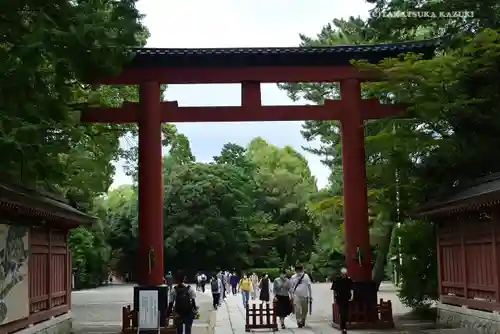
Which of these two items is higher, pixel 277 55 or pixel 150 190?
pixel 277 55

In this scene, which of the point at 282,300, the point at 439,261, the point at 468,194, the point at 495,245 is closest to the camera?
the point at 495,245

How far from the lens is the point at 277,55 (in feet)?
69.9

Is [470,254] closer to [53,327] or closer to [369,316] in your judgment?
[369,316]

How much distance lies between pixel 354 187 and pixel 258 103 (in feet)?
12.8

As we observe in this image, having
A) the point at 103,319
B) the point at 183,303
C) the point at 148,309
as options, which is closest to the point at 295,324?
the point at 148,309

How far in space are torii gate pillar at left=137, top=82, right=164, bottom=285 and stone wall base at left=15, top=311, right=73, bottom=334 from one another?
2.37 meters

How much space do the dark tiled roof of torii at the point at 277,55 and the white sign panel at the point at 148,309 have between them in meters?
7.35

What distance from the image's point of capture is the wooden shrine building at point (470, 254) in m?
15.6

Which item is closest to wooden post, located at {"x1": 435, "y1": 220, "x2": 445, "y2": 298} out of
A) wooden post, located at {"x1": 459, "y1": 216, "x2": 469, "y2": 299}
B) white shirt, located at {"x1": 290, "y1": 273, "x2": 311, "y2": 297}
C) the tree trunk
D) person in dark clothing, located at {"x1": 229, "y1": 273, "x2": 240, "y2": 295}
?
wooden post, located at {"x1": 459, "y1": 216, "x2": 469, "y2": 299}

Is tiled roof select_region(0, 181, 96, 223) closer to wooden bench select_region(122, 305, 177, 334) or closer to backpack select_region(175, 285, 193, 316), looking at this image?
wooden bench select_region(122, 305, 177, 334)

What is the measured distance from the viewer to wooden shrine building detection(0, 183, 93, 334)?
13.8 m

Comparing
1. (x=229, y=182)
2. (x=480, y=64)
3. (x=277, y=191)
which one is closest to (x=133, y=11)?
(x=480, y=64)

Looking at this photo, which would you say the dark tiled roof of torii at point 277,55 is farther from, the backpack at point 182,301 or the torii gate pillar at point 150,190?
the backpack at point 182,301

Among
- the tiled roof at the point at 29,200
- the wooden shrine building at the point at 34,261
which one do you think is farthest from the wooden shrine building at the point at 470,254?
the wooden shrine building at the point at 34,261
